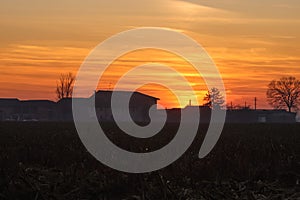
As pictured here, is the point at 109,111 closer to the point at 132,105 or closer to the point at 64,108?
the point at 132,105

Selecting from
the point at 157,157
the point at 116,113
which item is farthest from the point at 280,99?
the point at 157,157

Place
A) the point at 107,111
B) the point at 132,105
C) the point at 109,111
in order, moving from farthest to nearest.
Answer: the point at 132,105 → the point at 107,111 → the point at 109,111

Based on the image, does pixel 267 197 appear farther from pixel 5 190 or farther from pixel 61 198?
pixel 5 190

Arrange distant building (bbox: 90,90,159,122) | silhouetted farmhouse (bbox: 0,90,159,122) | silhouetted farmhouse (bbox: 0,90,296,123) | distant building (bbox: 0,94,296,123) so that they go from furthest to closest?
silhouetted farmhouse (bbox: 0,90,296,123), distant building (bbox: 0,94,296,123), silhouetted farmhouse (bbox: 0,90,159,122), distant building (bbox: 90,90,159,122)

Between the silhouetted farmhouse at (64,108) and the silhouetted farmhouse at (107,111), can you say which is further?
the silhouetted farmhouse at (107,111)

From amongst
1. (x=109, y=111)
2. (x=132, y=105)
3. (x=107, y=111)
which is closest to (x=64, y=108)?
(x=107, y=111)

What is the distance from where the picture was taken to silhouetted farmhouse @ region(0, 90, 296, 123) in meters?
117

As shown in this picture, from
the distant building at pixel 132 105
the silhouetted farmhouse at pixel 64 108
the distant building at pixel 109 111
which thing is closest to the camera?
the distant building at pixel 132 105

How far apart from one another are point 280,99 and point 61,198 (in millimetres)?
127627

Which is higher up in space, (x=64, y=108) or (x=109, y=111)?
(x=64, y=108)

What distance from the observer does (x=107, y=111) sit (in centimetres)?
11588

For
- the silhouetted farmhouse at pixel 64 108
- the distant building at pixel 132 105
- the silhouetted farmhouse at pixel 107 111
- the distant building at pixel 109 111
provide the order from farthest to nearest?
the silhouetted farmhouse at pixel 107 111
the distant building at pixel 109 111
the silhouetted farmhouse at pixel 64 108
the distant building at pixel 132 105

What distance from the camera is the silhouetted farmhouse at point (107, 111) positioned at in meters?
117

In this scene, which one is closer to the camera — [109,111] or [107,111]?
[109,111]
